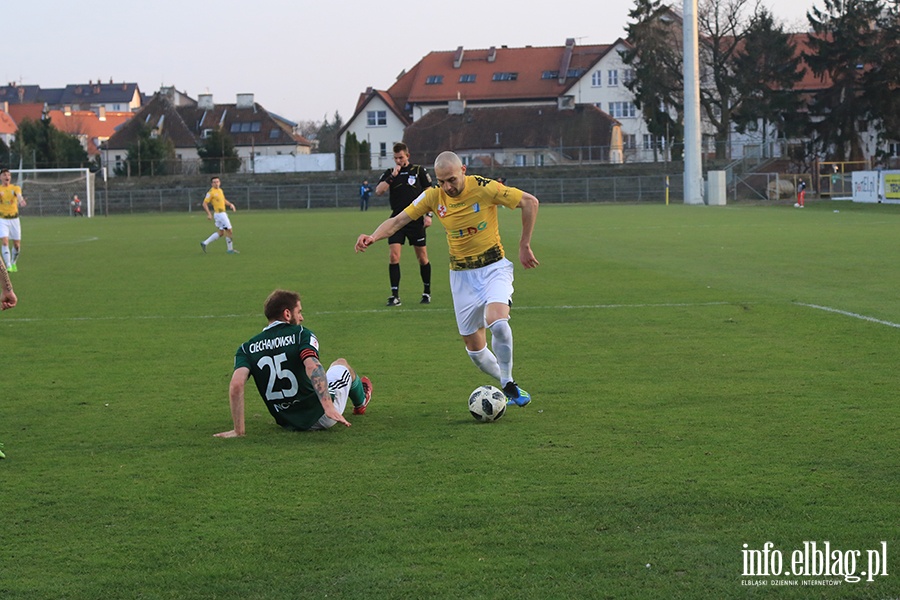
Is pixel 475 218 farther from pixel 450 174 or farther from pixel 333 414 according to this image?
pixel 333 414

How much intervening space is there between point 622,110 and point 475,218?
315ft

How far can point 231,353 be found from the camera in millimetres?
11039

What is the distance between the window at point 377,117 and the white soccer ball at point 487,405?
322 ft

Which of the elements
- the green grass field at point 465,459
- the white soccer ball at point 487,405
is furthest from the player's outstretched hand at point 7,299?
the white soccer ball at point 487,405

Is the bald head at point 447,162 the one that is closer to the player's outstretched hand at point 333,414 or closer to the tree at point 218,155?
the player's outstretched hand at point 333,414

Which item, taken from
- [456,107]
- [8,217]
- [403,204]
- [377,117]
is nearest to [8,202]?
[8,217]

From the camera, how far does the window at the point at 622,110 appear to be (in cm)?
10144

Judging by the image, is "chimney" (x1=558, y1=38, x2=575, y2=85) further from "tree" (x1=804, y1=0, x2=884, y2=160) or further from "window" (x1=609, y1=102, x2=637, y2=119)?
"tree" (x1=804, y1=0, x2=884, y2=160)

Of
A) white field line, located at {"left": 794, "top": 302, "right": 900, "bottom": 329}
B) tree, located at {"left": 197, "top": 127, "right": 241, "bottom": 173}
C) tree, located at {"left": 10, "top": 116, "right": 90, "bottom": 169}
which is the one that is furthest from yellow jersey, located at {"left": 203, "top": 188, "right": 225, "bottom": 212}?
tree, located at {"left": 10, "top": 116, "right": 90, "bottom": 169}

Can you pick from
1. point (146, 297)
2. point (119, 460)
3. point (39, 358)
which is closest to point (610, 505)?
point (119, 460)

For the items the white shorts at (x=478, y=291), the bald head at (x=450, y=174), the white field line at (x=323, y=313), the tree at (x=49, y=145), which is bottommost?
the white field line at (x=323, y=313)

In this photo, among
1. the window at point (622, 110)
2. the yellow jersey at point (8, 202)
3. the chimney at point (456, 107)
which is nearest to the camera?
the yellow jersey at point (8, 202)

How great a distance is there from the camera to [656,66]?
83.9 m

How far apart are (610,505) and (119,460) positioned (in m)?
2.99
